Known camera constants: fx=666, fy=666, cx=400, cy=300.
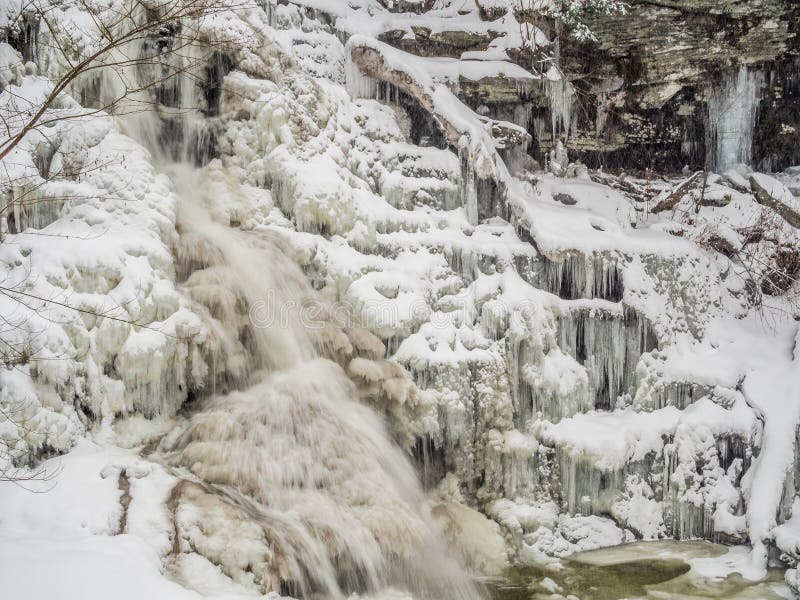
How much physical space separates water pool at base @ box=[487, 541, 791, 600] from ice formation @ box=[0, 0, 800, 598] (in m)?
0.24

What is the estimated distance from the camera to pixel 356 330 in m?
7.58

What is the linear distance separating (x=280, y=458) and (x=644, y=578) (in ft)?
13.1

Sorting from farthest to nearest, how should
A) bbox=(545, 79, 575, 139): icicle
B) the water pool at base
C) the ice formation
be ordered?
bbox=(545, 79, 575, 139): icicle, the water pool at base, the ice formation

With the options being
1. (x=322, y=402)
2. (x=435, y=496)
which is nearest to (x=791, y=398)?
(x=435, y=496)

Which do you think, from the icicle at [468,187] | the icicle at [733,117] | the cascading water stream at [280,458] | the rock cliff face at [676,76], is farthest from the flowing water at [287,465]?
the icicle at [733,117]

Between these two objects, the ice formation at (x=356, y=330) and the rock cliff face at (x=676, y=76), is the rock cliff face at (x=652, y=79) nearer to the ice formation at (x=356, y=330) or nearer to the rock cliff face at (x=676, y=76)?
the rock cliff face at (x=676, y=76)

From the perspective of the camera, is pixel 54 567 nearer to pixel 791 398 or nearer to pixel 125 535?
pixel 125 535

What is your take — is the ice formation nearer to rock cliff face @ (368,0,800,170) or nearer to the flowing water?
the flowing water

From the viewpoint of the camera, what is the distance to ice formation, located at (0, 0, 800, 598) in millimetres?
5484

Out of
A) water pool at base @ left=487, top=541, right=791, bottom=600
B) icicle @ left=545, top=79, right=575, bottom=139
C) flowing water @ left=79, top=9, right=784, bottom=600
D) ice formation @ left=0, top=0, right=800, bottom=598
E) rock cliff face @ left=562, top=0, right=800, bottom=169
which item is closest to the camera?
flowing water @ left=79, top=9, right=784, bottom=600

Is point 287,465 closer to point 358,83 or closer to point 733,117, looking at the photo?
point 358,83

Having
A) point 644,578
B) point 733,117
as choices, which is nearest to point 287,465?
point 644,578

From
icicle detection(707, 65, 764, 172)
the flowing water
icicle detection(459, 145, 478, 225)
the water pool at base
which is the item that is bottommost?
the water pool at base

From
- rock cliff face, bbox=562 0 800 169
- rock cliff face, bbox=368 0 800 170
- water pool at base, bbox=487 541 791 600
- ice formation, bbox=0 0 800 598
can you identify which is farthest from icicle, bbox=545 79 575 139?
water pool at base, bbox=487 541 791 600
